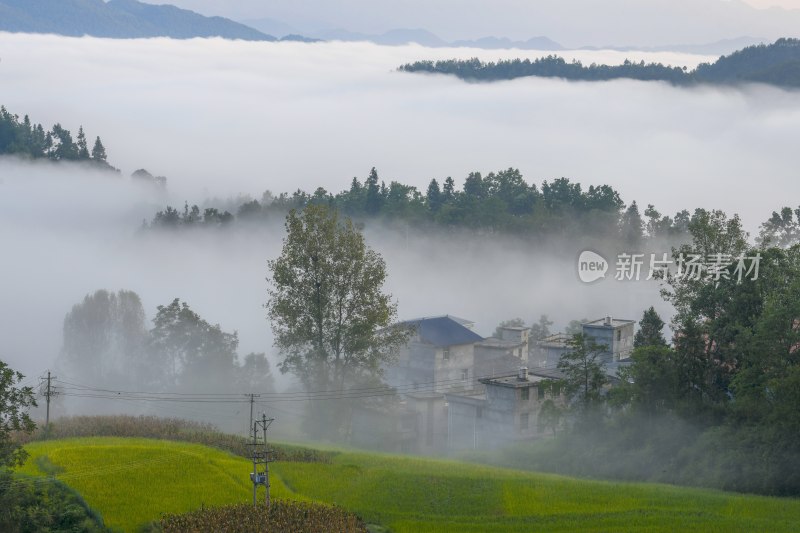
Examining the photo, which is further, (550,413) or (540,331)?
(540,331)

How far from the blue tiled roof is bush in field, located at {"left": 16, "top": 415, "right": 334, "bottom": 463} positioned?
21.9m

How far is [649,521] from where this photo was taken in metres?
36.5

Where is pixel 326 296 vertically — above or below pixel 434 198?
below

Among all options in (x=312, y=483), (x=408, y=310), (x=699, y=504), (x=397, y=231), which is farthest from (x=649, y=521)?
(x=397, y=231)

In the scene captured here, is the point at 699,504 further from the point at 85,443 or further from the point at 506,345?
the point at 506,345

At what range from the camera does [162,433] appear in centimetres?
5047

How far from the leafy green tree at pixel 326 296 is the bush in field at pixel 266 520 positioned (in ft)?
74.3

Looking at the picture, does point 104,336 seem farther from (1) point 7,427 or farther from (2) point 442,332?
(1) point 7,427

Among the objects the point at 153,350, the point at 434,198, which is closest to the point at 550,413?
the point at 153,350

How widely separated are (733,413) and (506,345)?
29.1 meters

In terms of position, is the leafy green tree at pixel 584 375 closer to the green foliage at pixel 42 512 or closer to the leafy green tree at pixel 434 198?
the green foliage at pixel 42 512

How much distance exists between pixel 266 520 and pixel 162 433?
1693 cm

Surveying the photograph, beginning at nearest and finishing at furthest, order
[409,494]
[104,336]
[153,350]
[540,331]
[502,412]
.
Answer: [409,494] < [502,412] < [153,350] < [104,336] < [540,331]

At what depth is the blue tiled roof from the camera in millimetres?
72562
